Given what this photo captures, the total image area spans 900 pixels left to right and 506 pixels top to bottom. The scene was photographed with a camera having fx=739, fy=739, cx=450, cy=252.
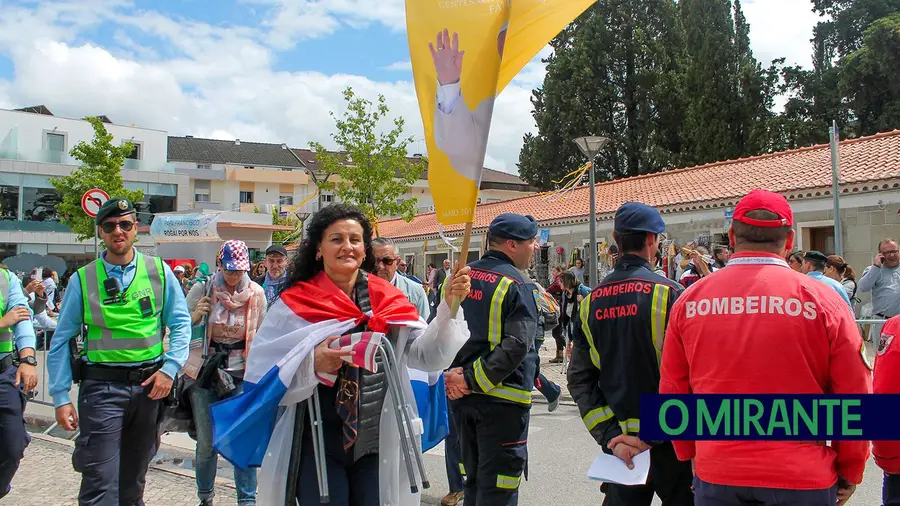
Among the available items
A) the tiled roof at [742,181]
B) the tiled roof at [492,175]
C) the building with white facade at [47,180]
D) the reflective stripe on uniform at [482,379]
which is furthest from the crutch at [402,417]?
the tiled roof at [492,175]

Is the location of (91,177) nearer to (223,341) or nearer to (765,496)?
(223,341)

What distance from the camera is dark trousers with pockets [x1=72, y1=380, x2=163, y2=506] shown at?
155 inches

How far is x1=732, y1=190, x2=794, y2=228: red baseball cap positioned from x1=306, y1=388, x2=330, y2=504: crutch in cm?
176

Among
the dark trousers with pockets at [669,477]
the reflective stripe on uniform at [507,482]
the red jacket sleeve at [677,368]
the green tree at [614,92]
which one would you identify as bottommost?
the reflective stripe on uniform at [507,482]

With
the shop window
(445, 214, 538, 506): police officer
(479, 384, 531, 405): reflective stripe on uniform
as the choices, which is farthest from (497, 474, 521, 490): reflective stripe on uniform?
the shop window

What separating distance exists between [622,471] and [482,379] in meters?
0.98

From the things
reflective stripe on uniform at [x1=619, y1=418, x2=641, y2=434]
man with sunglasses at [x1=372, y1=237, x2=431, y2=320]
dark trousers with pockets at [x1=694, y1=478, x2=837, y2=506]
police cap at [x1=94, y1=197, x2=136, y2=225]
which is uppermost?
police cap at [x1=94, y1=197, x2=136, y2=225]

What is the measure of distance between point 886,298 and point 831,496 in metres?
8.06

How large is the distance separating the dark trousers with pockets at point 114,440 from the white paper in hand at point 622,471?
101 inches

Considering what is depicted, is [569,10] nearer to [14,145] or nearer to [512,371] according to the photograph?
[512,371]

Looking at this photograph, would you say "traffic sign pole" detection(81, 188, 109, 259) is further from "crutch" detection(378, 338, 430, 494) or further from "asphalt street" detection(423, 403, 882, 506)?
"crutch" detection(378, 338, 430, 494)

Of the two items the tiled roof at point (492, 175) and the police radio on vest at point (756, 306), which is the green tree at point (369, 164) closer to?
the police radio on vest at point (756, 306)

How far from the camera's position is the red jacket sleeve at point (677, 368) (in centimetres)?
268

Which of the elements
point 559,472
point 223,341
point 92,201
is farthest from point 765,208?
point 92,201
